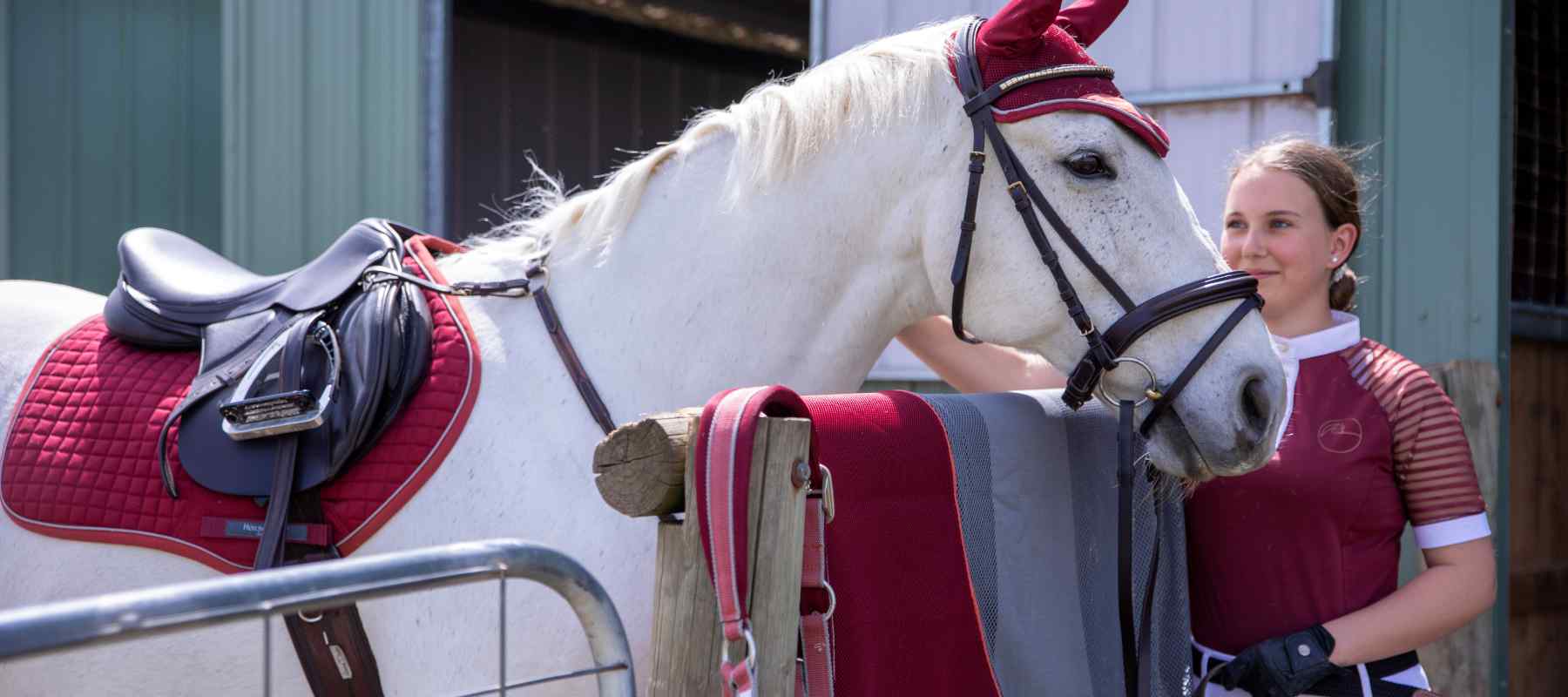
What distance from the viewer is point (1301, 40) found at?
A: 330 centimetres

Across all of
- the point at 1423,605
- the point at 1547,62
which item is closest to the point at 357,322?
the point at 1423,605

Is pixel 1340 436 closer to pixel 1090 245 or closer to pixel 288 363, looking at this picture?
pixel 1090 245

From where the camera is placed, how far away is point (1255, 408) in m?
1.70

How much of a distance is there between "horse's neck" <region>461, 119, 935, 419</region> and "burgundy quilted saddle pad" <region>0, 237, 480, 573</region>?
0.58ft

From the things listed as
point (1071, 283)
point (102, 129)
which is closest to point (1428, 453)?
point (1071, 283)

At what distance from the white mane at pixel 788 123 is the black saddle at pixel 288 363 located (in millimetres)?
259

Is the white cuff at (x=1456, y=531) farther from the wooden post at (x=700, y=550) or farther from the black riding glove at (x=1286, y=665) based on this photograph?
the wooden post at (x=700, y=550)

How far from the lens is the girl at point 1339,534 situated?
181 centimetres

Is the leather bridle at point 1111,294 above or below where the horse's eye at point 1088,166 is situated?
below

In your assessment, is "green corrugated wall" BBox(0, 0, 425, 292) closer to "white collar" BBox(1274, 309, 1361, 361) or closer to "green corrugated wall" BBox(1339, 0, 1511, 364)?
"green corrugated wall" BBox(1339, 0, 1511, 364)

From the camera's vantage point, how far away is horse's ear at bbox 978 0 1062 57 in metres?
1.77

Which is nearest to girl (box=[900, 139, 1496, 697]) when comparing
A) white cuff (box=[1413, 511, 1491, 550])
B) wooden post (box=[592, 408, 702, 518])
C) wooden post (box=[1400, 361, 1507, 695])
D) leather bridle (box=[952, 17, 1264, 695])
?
white cuff (box=[1413, 511, 1491, 550])

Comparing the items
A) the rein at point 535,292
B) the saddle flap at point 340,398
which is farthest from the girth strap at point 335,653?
the rein at point 535,292

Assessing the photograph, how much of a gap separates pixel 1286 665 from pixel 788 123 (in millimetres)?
1071
